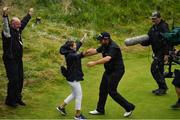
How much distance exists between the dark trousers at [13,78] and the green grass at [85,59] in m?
0.29

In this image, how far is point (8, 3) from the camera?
21.9 metres

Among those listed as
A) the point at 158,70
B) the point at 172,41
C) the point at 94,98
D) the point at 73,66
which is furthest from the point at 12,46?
the point at 158,70

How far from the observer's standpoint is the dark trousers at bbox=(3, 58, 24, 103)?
12508 millimetres

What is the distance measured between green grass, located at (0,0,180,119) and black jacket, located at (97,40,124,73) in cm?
118

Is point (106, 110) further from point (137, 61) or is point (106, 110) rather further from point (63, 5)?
point (63, 5)

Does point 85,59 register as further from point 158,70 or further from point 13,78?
point 13,78

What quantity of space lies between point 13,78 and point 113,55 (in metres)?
2.55

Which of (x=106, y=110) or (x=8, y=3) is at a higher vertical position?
(x=8, y=3)

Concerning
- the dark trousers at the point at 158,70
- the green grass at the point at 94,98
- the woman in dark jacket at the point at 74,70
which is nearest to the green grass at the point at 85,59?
the green grass at the point at 94,98

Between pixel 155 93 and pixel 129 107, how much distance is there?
219cm

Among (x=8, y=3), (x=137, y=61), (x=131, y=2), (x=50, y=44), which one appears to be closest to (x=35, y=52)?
(x=50, y=44)

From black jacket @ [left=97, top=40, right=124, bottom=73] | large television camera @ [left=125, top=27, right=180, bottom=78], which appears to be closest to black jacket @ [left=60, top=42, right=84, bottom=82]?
black jacket @ [left=97, top=40, right=124, bottom=73]

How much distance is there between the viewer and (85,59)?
1784cm

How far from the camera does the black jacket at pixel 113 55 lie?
11820mm
